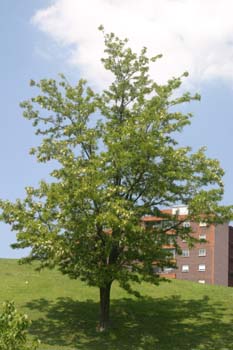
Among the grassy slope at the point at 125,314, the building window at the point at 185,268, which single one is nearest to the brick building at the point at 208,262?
the building window at the point at 185,268

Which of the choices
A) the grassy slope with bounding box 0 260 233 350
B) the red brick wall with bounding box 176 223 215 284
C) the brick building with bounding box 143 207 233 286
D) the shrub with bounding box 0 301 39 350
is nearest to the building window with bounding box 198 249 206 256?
the brick building with bounding box 143 207 233 286

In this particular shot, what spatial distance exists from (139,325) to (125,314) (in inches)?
91.3

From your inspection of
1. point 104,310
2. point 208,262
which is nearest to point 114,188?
point 104,310

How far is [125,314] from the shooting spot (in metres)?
31.9

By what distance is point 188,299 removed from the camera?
36.8 m

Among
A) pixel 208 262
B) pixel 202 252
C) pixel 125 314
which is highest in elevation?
pixel 202 252

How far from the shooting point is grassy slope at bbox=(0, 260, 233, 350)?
2642cm

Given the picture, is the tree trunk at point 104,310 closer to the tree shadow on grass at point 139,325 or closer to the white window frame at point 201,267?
the tree shadow on grass at point 139,325

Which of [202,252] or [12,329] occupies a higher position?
[202,252]

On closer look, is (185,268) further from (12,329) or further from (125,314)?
(12,329)

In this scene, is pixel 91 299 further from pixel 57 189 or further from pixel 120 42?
pixel 120 42

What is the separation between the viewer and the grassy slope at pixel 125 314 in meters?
26.4

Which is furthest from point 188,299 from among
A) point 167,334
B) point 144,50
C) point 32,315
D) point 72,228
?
point 144,50

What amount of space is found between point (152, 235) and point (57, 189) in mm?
5246
